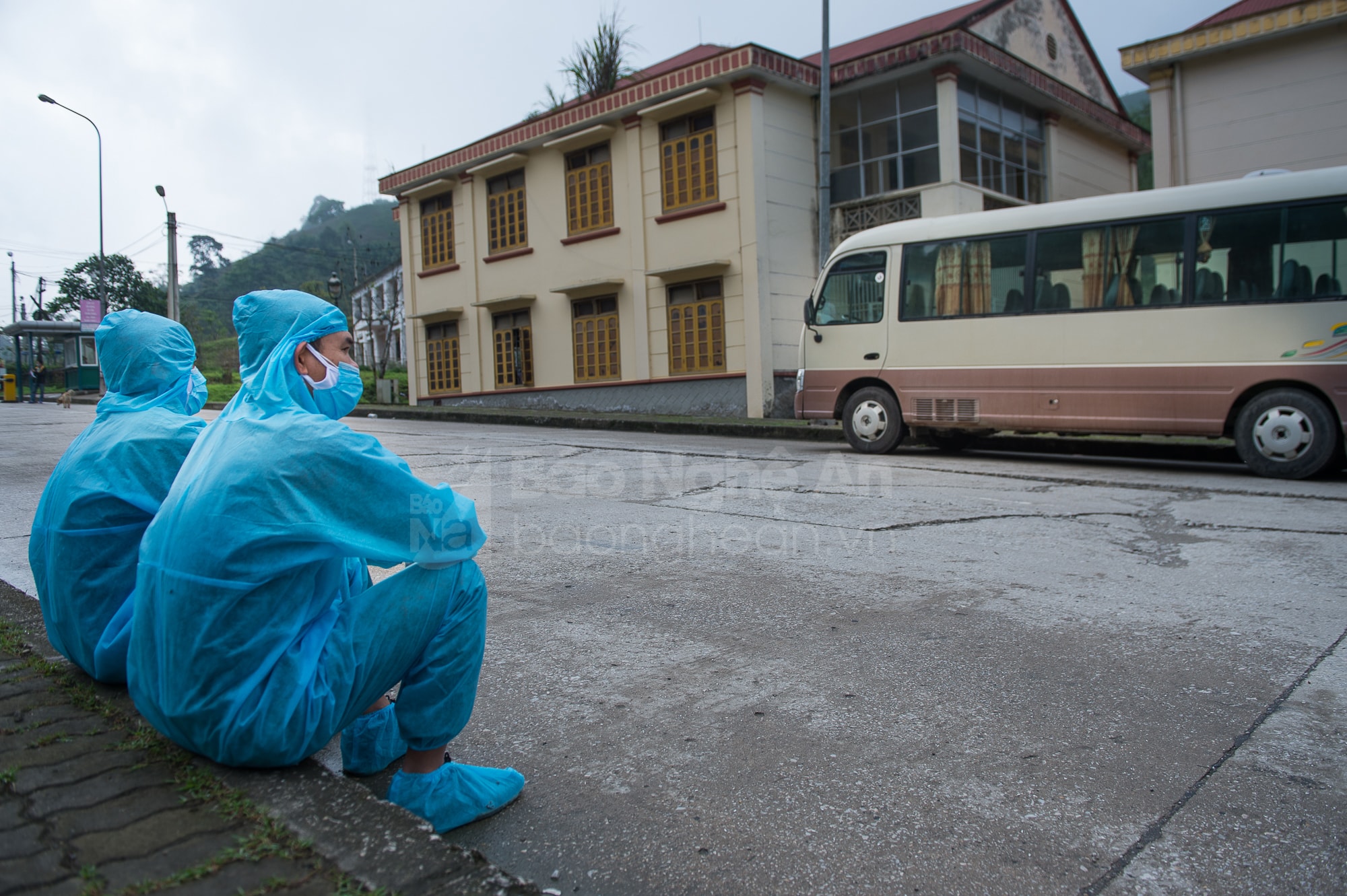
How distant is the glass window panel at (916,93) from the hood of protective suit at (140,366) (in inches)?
676

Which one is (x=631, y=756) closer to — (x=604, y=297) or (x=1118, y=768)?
(x=1118, y=768)

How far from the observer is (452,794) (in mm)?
2385

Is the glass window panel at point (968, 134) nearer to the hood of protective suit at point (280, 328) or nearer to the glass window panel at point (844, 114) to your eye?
the glass window panel at point (844, 114)

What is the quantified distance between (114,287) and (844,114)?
43.7 meters

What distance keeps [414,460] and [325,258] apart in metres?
79.2

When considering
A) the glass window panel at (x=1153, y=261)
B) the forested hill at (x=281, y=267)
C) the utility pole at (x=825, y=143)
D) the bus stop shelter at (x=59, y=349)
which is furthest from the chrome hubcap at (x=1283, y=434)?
the forested hill at (x=281, y=267)

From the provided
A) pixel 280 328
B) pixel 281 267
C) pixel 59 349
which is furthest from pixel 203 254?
pixel 280 328

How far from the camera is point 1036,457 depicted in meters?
11.4

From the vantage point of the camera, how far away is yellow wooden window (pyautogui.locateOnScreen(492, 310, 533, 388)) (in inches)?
920

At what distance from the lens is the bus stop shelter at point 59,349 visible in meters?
33.7

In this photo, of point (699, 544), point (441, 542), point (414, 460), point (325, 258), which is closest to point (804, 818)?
point (441, 542)

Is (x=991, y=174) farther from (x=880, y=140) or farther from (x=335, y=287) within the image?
(x=335, y=287)

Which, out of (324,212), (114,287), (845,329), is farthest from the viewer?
(324,212)

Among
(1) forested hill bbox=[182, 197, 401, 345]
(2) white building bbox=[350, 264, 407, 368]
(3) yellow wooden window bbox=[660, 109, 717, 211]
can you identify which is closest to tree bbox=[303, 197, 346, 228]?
(1) forested hill bbox=[182, 197, 401, 345]
